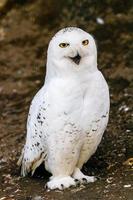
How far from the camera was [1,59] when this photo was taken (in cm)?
1121

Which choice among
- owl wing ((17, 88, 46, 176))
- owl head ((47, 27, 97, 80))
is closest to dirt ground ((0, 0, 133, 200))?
owl wing ((17, 88, 46, 176))

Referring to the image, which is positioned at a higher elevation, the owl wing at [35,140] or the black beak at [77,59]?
the black beak at [77,59]

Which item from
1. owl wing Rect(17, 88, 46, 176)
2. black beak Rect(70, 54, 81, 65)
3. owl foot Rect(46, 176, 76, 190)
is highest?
black beak Rect(70, 54, 81, 65)

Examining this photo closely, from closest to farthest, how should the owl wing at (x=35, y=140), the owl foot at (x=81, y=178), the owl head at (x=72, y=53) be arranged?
1. the owl head at (x=72, y=53)
2. the owl wing at (x=35, y=140)
3. the owl foot at (x=81, y=178)

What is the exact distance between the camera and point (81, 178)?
6.73m

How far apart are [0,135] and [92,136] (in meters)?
2.22

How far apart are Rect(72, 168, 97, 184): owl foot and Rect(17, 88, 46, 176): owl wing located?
317 mm

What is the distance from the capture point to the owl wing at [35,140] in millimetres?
6535

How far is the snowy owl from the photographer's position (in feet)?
20.4

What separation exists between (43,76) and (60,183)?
3.68 metres

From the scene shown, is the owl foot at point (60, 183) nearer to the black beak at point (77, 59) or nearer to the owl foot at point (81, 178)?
the owl foot at point (81, 178)

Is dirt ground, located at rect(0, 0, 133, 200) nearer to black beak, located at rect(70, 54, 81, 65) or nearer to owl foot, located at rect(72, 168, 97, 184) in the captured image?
owl foot, located at rect(72, 168, 97, 184)

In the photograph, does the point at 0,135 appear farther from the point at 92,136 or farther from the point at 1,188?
the point at 92,136

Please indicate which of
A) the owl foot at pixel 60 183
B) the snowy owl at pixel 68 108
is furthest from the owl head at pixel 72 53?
the owl foot at pixel 60 183
